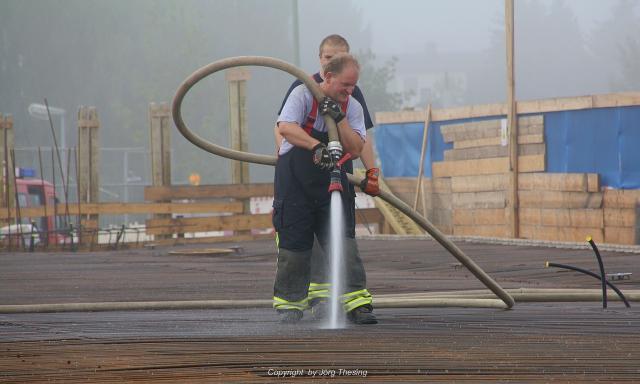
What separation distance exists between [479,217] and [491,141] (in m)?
1.31

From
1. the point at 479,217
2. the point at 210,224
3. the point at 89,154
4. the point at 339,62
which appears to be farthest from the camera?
the point at 89,154

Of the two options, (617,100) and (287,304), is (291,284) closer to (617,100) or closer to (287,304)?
(287,304)

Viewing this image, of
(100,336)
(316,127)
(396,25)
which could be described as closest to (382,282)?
(316,127)

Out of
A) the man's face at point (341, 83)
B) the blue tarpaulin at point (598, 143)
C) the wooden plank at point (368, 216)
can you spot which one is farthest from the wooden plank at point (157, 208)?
the man's face at point (341, 83)

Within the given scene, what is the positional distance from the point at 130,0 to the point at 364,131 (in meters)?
59.5

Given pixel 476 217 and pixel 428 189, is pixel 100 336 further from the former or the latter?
pixel 428 189

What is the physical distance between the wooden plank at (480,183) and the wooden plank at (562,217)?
4.21 ft

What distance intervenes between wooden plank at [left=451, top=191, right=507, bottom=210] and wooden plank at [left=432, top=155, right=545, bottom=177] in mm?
362

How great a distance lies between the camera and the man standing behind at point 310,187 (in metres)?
7.22

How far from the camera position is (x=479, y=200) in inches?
880

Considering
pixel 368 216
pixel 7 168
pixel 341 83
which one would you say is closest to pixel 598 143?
pixel 368 216

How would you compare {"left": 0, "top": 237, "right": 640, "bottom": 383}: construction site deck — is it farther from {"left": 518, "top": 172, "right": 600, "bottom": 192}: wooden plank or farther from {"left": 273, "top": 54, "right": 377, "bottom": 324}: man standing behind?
{"left": 518, "top": 172, "right": 600, "bottom": 192}: wooden plank

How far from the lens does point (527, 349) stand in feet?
19.3

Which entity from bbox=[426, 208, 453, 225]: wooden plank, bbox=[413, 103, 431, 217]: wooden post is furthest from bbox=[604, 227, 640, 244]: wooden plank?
bbox=[413, 103, 431, 217]: wooden post
